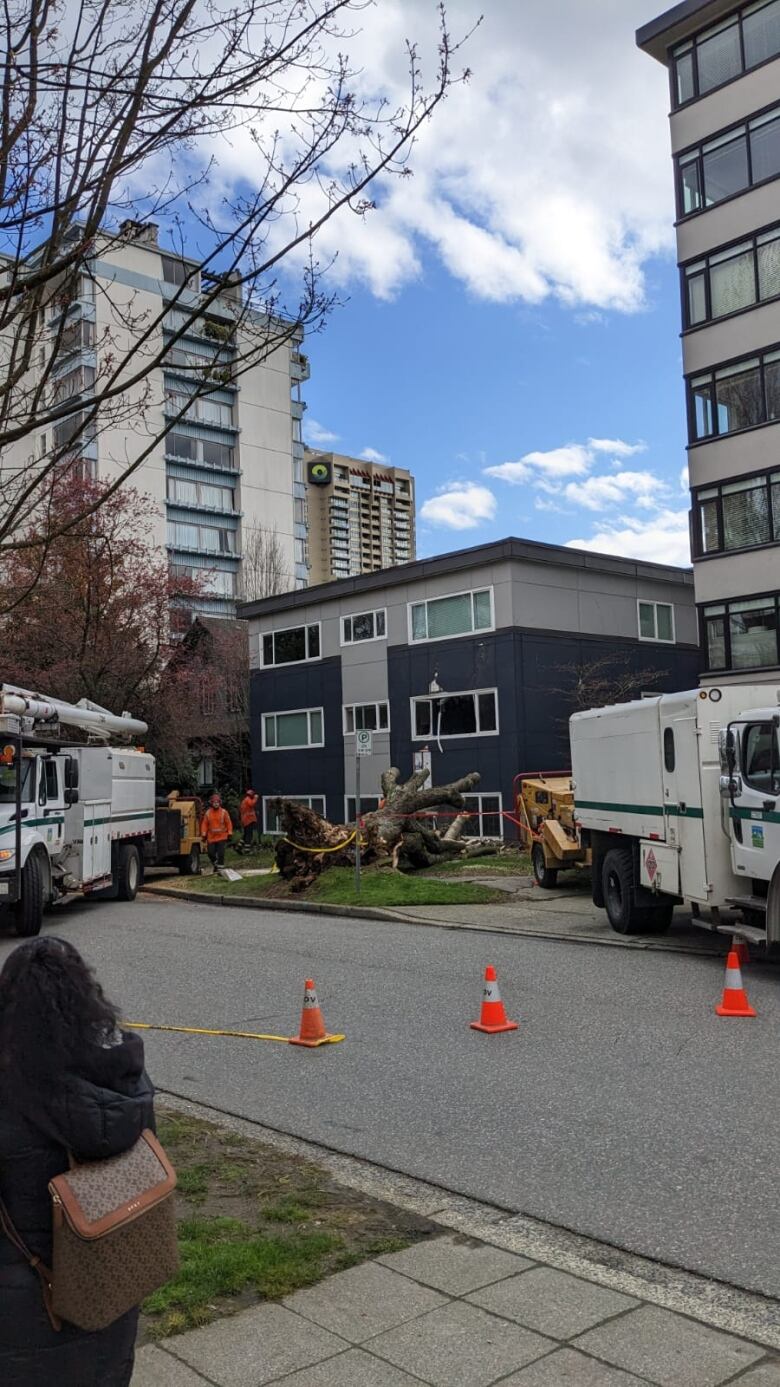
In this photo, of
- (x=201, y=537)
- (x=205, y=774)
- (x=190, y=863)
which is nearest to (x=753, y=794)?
(x=190, y=863)

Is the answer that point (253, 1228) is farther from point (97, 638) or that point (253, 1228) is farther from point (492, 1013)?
point (97, 638)

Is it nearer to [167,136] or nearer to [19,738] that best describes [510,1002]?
[167,136]

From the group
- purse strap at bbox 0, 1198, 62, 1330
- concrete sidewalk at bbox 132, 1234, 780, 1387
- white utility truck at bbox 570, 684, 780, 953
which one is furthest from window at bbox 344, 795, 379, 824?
purse strap at bbox 0, 1198, 62, 1330

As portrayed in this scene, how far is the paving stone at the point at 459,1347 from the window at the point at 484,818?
24835 millimetres

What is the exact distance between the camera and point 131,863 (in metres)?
23.0

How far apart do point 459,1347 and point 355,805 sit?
2825cm

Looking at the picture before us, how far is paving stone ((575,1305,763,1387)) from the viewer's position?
3586 millimetres

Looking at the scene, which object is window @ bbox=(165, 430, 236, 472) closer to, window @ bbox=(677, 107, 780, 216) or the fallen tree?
window @ bbox=(677, 107, 780, 216)

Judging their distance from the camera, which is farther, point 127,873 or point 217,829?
point 217,829

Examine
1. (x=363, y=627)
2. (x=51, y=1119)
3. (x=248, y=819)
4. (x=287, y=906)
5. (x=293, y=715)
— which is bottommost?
(x=287, y=906)

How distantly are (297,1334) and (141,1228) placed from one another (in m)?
1.57

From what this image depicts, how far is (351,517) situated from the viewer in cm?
12519

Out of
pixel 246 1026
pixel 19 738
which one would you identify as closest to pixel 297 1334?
pixel 246 1026

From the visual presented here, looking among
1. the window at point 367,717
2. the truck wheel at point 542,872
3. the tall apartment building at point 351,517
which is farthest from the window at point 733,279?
the tall apartment building at point 351,517
